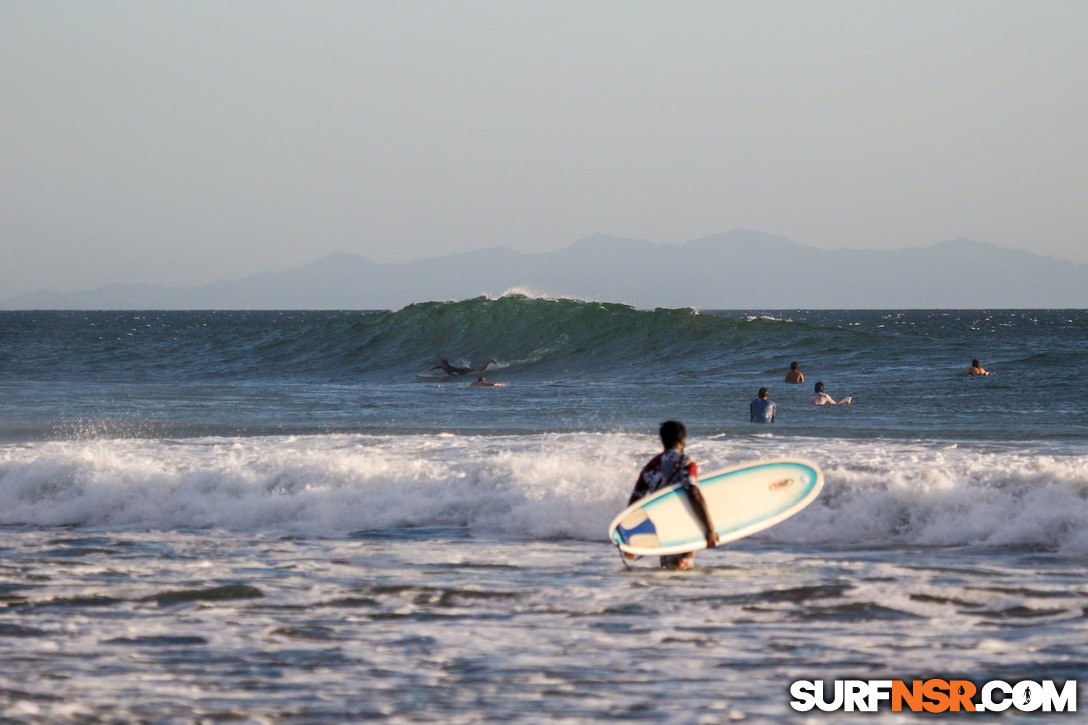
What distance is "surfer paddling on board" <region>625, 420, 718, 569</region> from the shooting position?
319 inches

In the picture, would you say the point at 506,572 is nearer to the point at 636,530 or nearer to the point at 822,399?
the point at 636,530

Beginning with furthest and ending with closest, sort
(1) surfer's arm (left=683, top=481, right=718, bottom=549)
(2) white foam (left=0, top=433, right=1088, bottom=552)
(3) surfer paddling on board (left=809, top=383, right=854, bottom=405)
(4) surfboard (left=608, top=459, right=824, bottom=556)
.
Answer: (3) surfer paddling on board (left=809, top=383, right=854, bottom=405)
(2) white foam (left=0, top=433, right=1088, bottom=552)
(4) surfboard (left=608, top=459, right=824, bottom=556)
(1) surfer's arm (left=683, top=481, right=718, bottom=549)

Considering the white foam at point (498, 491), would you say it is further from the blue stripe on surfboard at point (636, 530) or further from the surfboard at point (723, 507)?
the blue stripe on surfboard at point (636, 530)

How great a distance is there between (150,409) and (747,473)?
18312 mm

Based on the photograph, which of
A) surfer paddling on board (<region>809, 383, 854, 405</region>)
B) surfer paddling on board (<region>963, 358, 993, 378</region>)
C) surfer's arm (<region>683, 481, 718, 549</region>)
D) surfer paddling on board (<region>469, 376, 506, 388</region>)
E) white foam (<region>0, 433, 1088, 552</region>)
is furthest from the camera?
surfer paddling on board (<region>469, 376, 506, 388</region>)

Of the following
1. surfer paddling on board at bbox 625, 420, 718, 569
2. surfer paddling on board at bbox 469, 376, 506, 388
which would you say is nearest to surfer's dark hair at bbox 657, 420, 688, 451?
surfer paddling on board at bbox 625, 420, 718, 569

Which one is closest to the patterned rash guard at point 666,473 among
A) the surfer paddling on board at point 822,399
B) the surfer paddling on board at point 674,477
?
the surfer paddling on board at point 674,477

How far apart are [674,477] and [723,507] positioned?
634 mm

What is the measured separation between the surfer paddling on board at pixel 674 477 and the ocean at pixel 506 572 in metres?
0.18

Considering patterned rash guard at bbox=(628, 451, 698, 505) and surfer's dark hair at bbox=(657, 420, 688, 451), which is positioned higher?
surfer's dark hair at bbox=(657, 420, 688, 451)

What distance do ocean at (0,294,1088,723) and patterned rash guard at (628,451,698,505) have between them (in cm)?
62

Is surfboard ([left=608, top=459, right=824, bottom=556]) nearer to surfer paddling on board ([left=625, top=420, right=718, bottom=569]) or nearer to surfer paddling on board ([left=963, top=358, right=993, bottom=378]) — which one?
surfer paddling on board ([left=625, top=420, right=718, bottom=569])

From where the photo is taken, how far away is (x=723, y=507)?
28.3 feet

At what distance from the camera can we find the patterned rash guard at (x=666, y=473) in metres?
8.22
